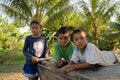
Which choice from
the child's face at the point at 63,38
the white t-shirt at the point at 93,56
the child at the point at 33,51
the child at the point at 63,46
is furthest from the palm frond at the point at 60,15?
the white t-shirt at the point at 93,56

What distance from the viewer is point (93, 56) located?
285cm

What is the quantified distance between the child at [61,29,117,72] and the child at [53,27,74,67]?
0.39 metres

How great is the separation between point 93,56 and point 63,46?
931mm

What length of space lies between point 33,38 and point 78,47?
1429 millimetres

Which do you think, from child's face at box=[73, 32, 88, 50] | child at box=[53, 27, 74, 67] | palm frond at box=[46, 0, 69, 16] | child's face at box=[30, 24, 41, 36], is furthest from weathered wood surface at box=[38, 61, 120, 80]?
palm frond at box=[46, 0, 69, 16]

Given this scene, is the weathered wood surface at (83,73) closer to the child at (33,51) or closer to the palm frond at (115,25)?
the child at (33,51)

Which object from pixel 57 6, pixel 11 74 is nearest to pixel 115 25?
pixel 57 6

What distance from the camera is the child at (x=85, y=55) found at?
2.84 meters

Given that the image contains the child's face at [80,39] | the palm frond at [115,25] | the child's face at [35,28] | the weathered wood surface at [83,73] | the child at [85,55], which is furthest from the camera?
the palm frond at [115,25]

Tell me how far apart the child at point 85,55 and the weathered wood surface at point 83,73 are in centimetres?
7

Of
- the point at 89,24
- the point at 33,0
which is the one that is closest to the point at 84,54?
the point at 33,0

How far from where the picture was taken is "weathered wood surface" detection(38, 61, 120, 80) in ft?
7.47

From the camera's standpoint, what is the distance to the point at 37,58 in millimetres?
4328

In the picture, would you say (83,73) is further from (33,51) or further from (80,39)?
(33,51)
